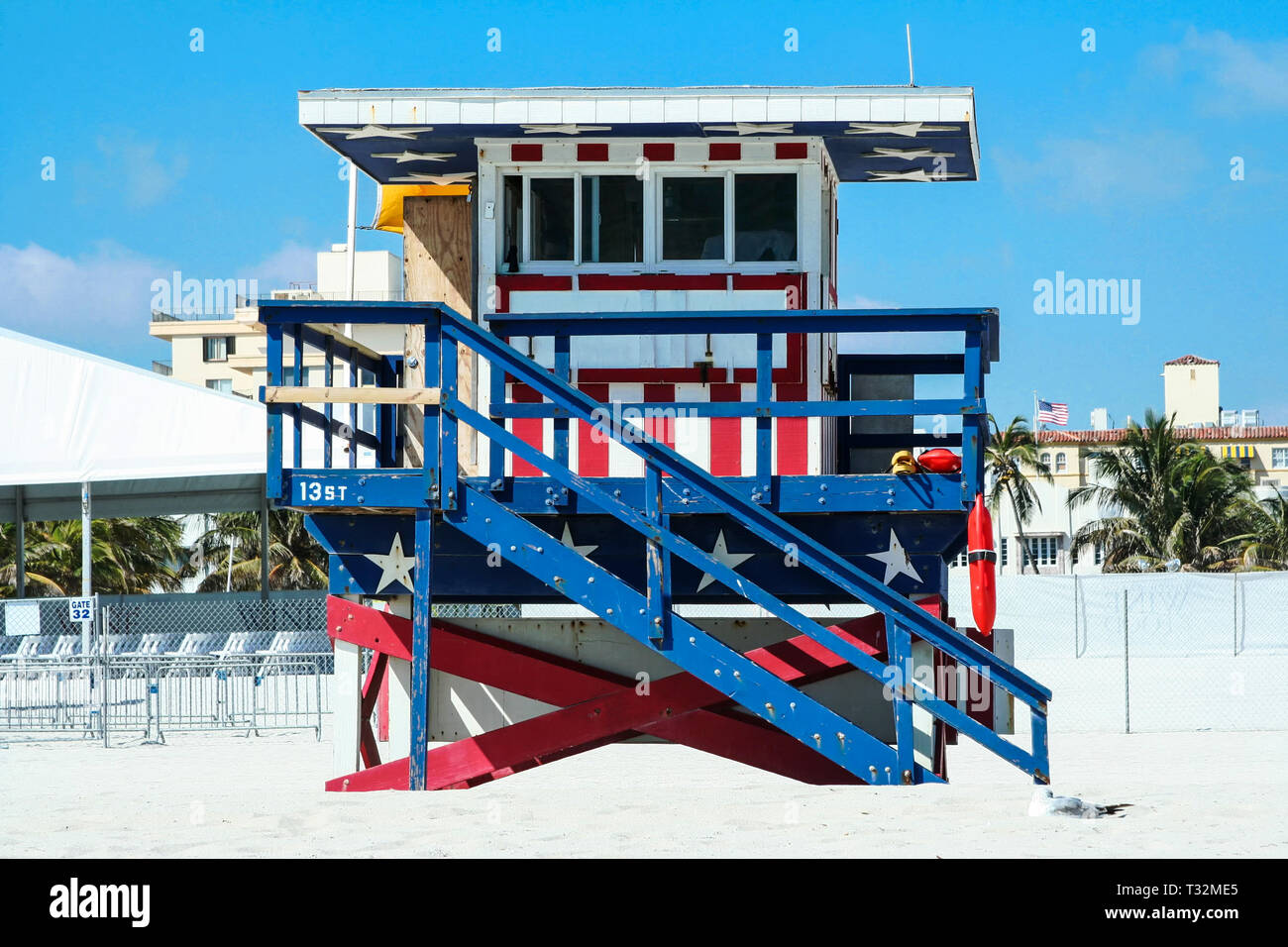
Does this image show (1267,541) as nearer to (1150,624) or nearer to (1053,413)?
(1053,413)

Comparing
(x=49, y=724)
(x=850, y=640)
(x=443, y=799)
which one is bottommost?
(x=49, y=724)

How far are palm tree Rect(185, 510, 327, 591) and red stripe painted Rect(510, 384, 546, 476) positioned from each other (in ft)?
A: 118

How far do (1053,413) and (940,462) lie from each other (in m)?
61.3

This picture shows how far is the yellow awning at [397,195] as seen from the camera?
12.1 meters

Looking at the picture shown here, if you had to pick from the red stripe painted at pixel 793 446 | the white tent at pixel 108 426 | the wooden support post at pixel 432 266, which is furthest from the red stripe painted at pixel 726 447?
the white tent at pixel 108 426

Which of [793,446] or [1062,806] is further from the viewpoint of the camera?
[793,446]

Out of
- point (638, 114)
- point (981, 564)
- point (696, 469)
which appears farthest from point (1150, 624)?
point (696, 469)

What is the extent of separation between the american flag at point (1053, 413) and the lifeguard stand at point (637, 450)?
57.2 metres

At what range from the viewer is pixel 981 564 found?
860 centimetres

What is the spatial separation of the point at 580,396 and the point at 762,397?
1.17 metres

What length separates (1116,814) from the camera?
8.11 metres
